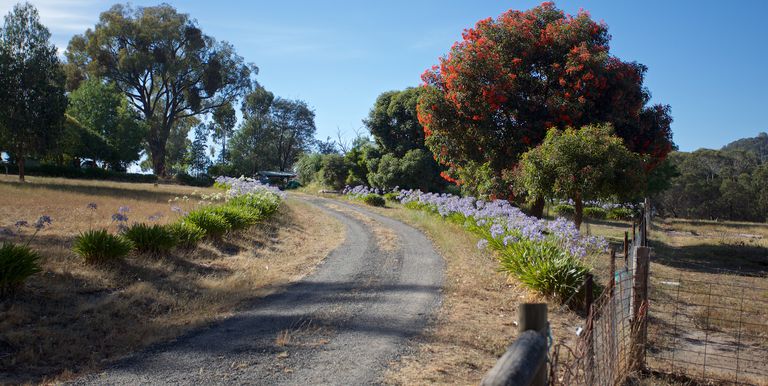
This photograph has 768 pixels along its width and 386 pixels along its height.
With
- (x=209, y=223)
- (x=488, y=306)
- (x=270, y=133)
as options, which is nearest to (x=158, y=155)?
(x=270, y=133)

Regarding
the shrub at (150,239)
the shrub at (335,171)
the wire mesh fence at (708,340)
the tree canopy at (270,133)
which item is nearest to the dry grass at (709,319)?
the wire mesh fence at (708,340)

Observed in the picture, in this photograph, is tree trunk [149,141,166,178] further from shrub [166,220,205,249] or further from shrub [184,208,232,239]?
shrub [166,220,205,249]

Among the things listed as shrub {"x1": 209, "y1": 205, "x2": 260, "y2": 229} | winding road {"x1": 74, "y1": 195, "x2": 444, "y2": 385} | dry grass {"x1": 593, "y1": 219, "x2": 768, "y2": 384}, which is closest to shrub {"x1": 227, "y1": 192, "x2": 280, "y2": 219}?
shrub {"x1": 209, "y1": 205, "x2": 260, "y2": 229}

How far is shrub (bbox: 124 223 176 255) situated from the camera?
11062mm

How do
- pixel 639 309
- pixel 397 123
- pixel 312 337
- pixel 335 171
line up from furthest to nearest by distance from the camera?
pixel 335 171
pixel 397 123
pixel 312 337
pixel 639 309

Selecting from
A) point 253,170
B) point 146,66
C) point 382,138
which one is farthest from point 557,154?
point 253,170

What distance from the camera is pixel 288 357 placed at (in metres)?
5.96

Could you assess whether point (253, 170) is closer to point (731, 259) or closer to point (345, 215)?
point (345, 215)

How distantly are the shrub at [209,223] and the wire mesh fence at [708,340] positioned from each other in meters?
10.0

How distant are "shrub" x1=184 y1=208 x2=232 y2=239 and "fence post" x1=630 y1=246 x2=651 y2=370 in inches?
411

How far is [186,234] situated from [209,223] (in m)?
1.36

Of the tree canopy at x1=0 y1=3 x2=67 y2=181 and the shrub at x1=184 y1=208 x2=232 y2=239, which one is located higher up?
the tree canopy at x1=0 y1=3 x2=67 y2=181

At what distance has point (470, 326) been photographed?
7.56m

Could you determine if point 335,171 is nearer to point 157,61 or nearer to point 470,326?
point 157,61
